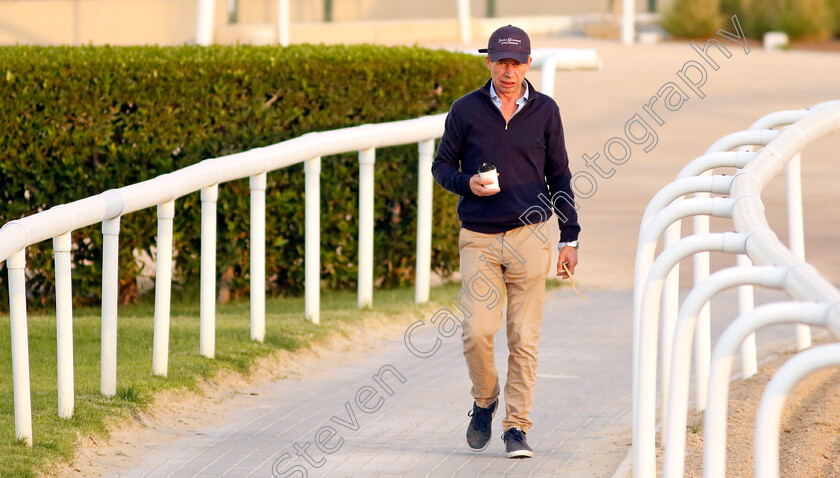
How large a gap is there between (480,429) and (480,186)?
1.03m

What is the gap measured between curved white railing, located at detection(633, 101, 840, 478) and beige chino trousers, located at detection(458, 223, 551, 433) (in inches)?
23.7

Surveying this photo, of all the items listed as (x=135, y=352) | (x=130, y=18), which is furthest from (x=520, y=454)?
(x=130, y=18)

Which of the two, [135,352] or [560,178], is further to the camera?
[135,352]

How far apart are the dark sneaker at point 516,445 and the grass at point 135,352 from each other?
5.57 ft

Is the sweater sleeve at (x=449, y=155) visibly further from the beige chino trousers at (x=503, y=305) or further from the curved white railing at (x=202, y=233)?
the curved white railing at (x=202, y=233)

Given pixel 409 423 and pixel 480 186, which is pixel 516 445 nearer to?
pixel 409 423

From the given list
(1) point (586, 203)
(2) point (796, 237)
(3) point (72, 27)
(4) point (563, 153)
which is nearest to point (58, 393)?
(4) point (563, 153)

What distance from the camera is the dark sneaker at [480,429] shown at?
16.6 ft

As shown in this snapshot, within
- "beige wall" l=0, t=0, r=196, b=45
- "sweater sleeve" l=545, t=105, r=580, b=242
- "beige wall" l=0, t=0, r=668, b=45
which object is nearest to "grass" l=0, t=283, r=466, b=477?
"sweater sleeve" l=545, t=105, r=580, b=242

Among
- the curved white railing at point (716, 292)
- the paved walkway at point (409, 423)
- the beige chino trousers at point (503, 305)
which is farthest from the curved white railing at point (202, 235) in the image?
the curved white railing at point (716, 292)

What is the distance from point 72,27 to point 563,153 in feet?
57.8

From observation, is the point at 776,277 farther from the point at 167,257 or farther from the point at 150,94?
the point at 150,94

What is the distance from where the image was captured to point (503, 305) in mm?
5062

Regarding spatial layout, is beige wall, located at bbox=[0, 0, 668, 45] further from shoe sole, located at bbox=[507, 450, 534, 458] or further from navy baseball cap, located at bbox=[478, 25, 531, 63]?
shoe sole, located at bbox=[507, 450, 534, 458]
